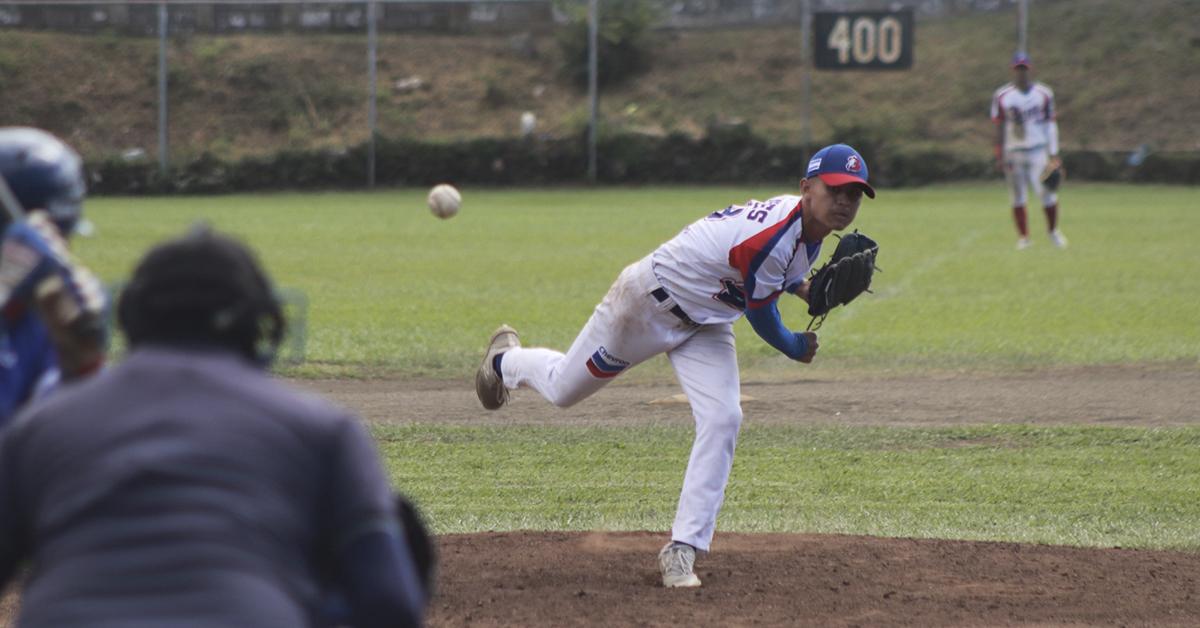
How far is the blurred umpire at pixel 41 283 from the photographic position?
239 centimetres

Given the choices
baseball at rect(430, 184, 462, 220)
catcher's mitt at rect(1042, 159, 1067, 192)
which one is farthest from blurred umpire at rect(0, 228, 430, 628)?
catcher's mitt at rect(1042, 159, 1067, 192)

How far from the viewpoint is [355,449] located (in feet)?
6.96

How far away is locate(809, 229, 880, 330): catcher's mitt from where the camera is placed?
550 cm

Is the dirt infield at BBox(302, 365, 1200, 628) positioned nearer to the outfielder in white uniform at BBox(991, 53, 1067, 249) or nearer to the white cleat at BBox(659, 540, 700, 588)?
the white cleat at BBox(659, 540, 700, 588)

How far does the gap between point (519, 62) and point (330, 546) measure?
121 feet

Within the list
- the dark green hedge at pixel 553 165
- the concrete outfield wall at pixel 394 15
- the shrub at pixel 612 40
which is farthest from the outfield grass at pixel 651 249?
the concrete outfield wall at pixel 394 15

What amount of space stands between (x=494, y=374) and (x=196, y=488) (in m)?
4.72

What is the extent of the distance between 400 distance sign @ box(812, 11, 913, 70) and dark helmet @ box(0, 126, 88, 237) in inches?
1178

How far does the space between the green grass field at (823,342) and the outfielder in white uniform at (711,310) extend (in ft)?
3.54

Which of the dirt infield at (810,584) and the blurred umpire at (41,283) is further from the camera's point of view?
the dirt infield at (810,584)

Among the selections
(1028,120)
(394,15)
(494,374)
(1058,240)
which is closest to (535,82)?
(394,15)

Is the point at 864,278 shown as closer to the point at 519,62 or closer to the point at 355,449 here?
the point at 355,449

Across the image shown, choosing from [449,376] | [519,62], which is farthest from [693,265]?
[519,62]

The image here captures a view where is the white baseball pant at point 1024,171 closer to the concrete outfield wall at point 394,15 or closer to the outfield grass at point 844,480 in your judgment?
the outfield grass at point 844,480
